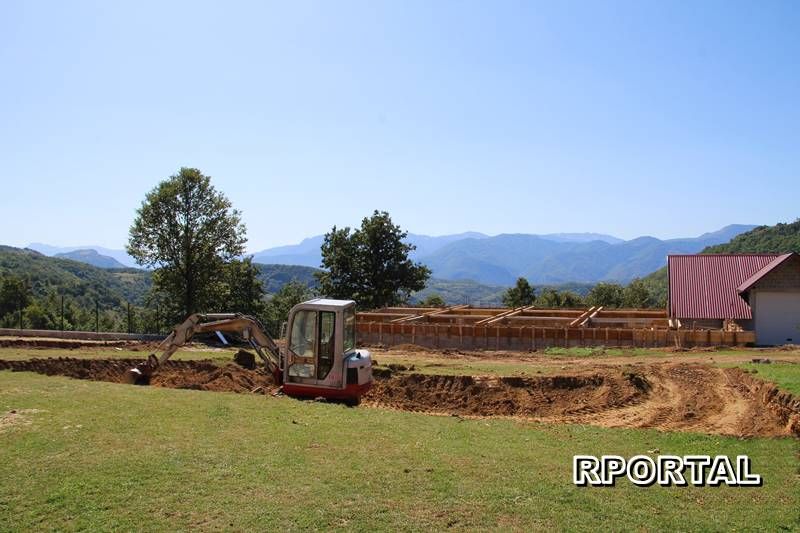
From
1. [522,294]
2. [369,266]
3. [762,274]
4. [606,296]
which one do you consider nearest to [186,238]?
[369,266]

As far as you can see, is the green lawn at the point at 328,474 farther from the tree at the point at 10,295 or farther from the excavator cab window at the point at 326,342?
the tree at the point at 10,295


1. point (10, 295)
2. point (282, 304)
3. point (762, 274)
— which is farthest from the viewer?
point (282, 304)

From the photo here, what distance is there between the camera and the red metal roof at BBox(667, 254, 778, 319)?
114 feet

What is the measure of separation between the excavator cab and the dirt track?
2.24 m

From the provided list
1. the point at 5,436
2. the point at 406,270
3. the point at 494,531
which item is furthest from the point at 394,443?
the point at 406,270

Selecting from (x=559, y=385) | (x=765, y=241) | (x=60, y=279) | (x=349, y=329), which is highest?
(x=765, y=241)

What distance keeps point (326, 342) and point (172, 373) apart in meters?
7.28

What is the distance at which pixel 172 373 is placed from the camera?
21.0 meters

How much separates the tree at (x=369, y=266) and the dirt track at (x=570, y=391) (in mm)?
33420

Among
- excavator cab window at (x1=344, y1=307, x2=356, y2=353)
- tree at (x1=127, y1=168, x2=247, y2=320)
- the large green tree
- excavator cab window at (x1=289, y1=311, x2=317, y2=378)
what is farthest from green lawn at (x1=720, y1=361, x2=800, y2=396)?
the large green tree

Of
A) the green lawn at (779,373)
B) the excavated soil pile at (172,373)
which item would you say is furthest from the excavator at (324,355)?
the green lawn at (779,373)

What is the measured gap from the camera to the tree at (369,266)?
185ft

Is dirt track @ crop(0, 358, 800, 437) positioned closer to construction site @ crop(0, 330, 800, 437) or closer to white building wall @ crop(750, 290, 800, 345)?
construction site @ crop(0, 330, 800, 437)

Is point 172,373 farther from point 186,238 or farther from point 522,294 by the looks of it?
point 522,294
